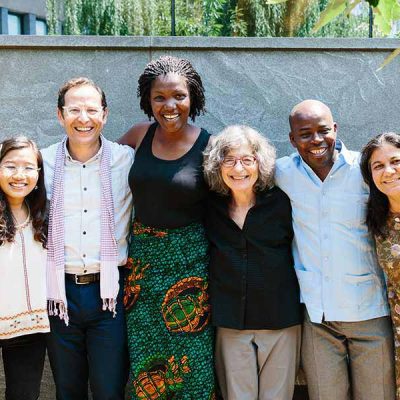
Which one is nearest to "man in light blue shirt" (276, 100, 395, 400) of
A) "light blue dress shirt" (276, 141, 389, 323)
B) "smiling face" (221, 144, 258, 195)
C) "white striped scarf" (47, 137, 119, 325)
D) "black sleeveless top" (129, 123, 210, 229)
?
"light blue dress shirt" (276, 141, 389, 323)

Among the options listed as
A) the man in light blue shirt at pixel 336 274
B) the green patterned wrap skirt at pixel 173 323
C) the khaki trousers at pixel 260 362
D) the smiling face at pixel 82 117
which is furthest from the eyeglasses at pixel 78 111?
the khaki trousers at pixel 260 362

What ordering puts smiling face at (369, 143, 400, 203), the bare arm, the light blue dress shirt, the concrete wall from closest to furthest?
smiling face at (369, 143, 400, 203), the light blue dress shirt, the bare arm, the concrete wall

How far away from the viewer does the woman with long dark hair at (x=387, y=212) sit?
303cm

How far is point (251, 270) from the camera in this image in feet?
10.5

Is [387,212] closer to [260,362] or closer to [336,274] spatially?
[336,274]

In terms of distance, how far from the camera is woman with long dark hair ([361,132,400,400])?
3.03 metres

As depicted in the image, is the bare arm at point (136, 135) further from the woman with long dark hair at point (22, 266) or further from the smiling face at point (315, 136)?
the smiling face at point (315, 136)

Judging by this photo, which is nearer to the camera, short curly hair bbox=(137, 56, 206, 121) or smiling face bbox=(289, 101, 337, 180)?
smiling face bbox=(289, 101, 337, 180)

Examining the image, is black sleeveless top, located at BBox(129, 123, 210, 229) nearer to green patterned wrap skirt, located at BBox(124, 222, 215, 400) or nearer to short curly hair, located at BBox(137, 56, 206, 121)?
green patterned wrap skirt, located at BBox(124, 222, 215, 400)

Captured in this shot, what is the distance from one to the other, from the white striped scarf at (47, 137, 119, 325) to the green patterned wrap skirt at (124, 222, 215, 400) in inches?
7.1

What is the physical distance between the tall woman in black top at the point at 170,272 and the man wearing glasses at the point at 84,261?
0.11 meters

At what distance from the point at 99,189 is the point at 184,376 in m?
1.10

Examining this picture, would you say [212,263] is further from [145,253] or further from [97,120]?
[97,120]

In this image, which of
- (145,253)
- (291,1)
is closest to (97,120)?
(145,253)
